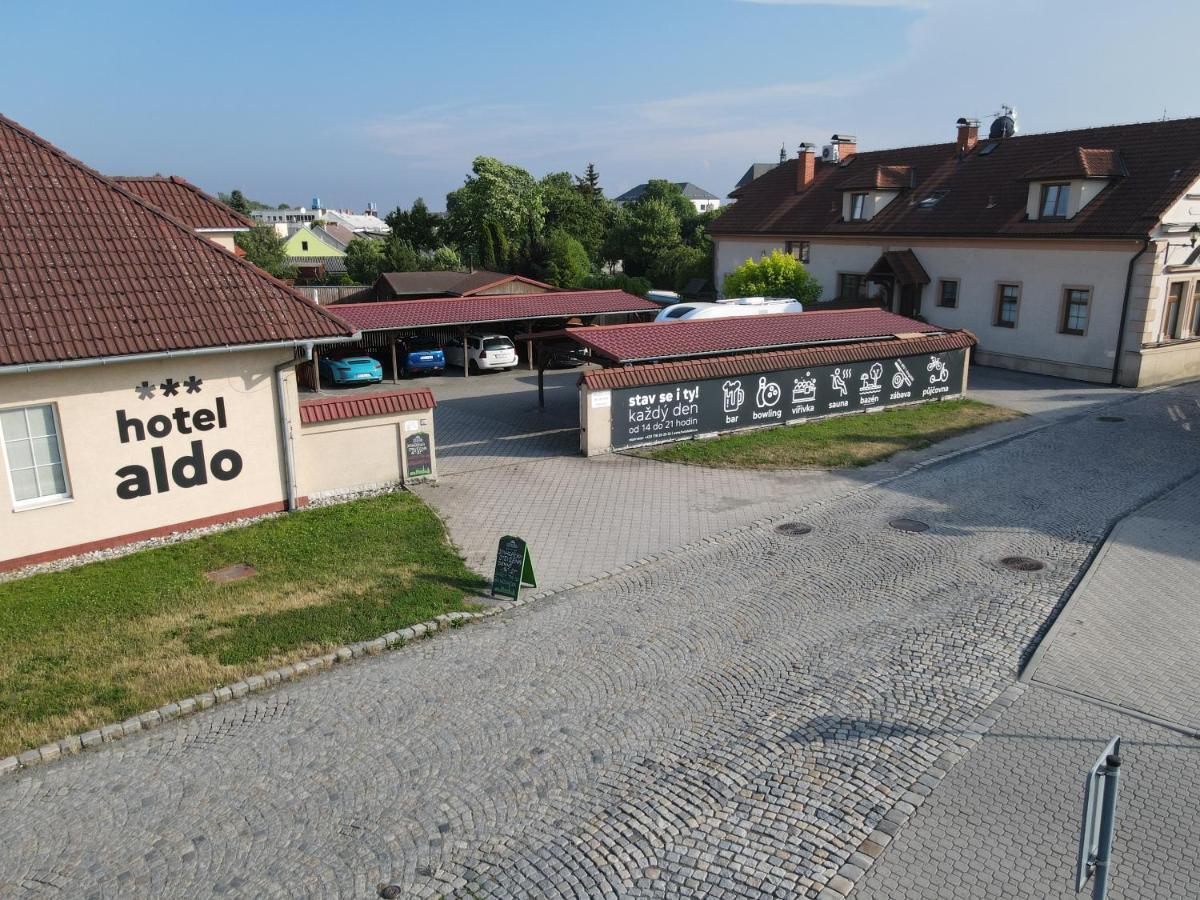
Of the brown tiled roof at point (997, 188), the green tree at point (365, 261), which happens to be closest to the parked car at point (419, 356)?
the brown tiled roof at point (997, 188)

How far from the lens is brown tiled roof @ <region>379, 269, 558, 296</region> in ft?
124

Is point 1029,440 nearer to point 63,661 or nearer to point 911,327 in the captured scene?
point 911,327

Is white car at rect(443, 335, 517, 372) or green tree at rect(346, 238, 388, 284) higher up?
green tree at rect(346, 238, 388, 284)

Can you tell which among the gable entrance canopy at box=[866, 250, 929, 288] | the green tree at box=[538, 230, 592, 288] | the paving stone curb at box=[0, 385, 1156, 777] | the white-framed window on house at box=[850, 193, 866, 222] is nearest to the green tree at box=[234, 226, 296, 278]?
the green tree at box=[538, 230, 592, 288]

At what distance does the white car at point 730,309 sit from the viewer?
29859mm

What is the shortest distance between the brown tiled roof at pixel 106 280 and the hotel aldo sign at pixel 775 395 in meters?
7.76

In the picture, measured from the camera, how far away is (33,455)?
42.0 ft

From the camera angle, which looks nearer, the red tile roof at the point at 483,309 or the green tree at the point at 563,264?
the red tile roof at the point at 483,309

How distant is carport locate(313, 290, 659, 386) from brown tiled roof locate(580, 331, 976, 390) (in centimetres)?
907

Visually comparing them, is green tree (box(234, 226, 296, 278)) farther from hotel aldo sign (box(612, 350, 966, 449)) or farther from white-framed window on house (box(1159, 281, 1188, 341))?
white-framed window on house (box(1159, 281, 1188, 341))

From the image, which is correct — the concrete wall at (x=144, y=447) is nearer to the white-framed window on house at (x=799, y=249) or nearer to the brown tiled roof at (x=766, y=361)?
the brown tiled roof at (x=766, y=361)

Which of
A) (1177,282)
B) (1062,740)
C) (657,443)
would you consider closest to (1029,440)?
(657,443)

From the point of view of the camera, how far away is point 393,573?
12.9 metres

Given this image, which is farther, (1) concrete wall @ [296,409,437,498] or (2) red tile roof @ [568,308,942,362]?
(2) red tile roof @ [568,308,942,362]
